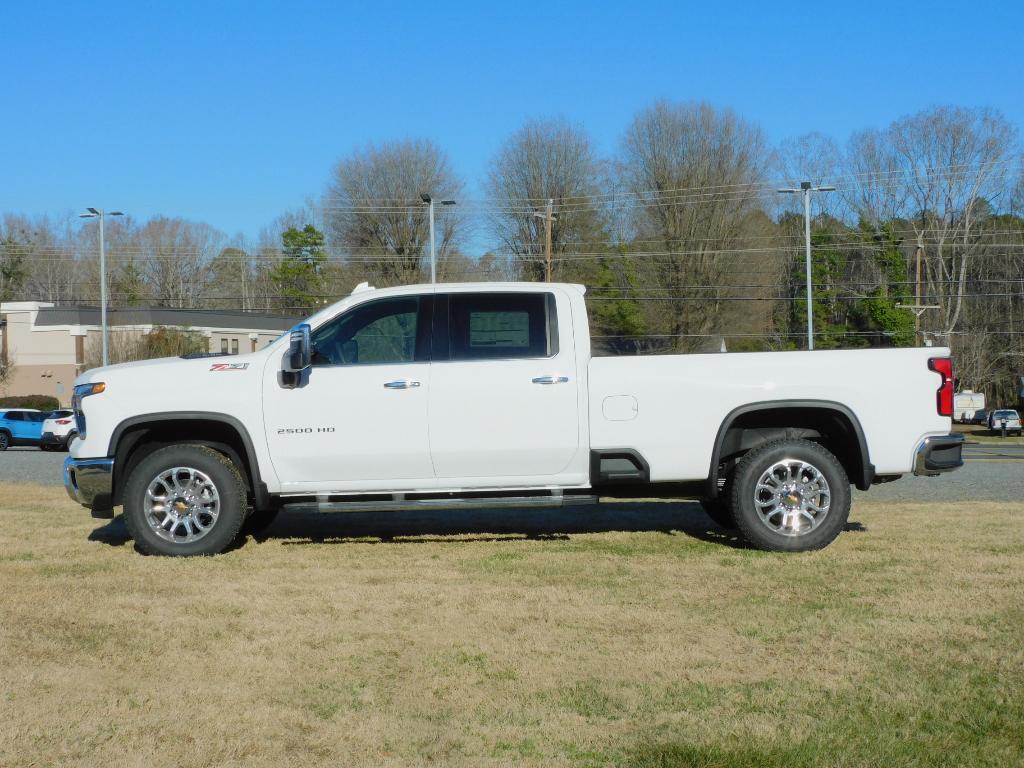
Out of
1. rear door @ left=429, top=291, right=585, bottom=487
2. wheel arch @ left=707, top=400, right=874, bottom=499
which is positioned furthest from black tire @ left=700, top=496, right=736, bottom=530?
rear door @ left=429, top=291, right=585, bottom=487

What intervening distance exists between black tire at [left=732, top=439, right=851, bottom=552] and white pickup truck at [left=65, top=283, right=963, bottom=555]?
10mm

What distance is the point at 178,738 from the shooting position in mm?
4512

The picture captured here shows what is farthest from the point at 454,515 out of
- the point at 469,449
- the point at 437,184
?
the point at 437,184

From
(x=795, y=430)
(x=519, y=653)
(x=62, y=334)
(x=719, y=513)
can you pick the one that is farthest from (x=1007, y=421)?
(x=519, y=653)

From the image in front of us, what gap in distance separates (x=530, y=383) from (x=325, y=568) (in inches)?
77.7

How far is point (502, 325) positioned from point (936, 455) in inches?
131

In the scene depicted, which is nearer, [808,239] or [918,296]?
[808,239]

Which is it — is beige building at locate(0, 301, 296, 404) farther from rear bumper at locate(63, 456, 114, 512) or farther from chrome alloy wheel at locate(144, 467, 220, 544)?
chrome alloy wheel at locate(144, 467, 220, 544)

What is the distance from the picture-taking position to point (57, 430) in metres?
36.9

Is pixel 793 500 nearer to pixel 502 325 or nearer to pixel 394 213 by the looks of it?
pixel 502 325

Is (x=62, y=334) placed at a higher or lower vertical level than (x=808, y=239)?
lower

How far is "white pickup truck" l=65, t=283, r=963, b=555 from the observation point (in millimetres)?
8531

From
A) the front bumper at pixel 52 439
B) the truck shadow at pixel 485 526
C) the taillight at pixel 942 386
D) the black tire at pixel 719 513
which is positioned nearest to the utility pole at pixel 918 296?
the front bumper at pixel 52 439

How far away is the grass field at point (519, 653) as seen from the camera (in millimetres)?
4422
